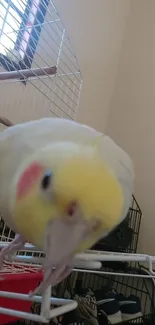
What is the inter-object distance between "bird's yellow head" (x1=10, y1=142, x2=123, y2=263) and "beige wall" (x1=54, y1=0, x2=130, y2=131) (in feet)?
4.12

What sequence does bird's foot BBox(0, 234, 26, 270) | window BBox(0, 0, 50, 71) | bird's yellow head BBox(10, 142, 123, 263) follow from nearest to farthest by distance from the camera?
bird's yellow head BBox(10, 142, 123, 263), bird's foot BBox(0, 234, 26, 270), window BBox(0, 0, 50, 71)

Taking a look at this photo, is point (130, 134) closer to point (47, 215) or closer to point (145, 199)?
point (145, 199)

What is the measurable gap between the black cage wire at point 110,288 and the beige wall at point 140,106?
0.21 ft

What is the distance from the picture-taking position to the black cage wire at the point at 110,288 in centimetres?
100

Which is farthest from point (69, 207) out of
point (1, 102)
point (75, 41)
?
point (75, 41)

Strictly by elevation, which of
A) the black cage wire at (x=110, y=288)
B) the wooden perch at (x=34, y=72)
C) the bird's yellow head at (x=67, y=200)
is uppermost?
the wooden perch at (x=34, y=72)

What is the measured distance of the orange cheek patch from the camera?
25cm

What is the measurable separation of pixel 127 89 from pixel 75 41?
0.44 m

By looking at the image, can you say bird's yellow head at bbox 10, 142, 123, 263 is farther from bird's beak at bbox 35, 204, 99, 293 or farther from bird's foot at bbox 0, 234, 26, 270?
bird's foot at bbox 0, 234, 26, 270

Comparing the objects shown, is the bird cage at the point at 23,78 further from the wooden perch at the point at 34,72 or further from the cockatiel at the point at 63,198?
the cockatiel at the point at 63,198

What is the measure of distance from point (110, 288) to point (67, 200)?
1142 mm

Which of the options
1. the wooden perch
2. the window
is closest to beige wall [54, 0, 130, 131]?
the window

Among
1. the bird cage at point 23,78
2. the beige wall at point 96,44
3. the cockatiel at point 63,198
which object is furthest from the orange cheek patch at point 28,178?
the beige wall at point 96,44

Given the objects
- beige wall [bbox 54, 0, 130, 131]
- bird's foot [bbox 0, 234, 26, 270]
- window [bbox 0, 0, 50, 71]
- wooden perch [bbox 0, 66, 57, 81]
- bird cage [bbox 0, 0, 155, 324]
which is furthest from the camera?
beige wall [bbox 54, 0, 130, 131]
